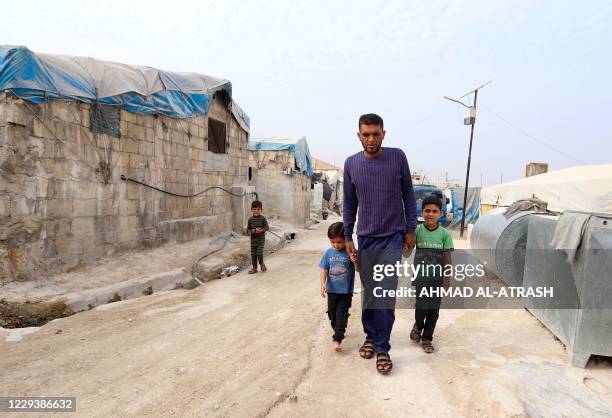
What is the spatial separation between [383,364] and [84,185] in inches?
207

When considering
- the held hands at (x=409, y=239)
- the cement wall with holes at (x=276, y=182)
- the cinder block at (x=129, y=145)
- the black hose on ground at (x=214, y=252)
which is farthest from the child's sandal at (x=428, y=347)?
the cement wall with holes at (x=276, y=182)

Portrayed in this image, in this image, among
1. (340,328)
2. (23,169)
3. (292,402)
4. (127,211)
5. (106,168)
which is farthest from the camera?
(127,211)

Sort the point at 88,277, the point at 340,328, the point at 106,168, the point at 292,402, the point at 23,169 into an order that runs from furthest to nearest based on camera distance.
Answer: the point at 106,168 → the point at 88,277 → the point at 23,169 → the point at 340,328 → the point at 292,402

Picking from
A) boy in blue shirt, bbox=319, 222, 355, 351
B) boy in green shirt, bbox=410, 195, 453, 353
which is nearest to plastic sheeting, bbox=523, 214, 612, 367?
boy in green shirt, bbox=410, 195, 453, 353

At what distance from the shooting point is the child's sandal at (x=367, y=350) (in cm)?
320

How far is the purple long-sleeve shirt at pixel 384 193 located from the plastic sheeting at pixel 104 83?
4.67 meters

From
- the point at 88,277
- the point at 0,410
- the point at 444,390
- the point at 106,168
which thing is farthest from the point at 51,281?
the point at 444,390

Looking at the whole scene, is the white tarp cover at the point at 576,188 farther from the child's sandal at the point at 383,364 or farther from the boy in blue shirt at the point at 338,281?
the child's sandal at the point at 383,364

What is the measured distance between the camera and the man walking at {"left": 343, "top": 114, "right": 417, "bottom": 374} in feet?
9.91

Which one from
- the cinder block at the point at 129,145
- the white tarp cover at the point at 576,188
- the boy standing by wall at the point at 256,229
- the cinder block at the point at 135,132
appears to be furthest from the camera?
the white tarp cover at the point at 576,188

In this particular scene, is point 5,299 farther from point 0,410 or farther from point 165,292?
point 0,410

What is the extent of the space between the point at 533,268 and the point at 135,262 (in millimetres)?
5921

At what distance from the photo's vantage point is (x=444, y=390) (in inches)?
106

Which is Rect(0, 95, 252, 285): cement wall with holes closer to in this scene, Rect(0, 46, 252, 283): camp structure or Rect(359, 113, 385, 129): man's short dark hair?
Rect(0, 46, 252, 283): camp structure
